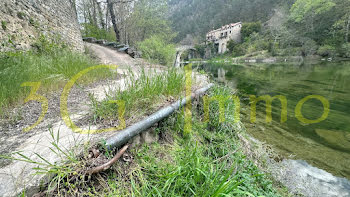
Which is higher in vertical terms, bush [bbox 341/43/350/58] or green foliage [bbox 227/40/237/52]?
green foliage [bbox 227/40/237/52]

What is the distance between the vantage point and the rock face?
12.7ft

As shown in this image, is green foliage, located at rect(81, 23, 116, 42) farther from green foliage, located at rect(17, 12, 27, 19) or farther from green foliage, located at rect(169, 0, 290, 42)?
green foliage, located at rect(169, 0, 290, 42)

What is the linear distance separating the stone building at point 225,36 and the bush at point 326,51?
30087mm

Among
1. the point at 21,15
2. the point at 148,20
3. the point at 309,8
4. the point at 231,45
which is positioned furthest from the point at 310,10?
the point at 21,15

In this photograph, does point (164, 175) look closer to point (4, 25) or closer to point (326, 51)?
point (4, 25)

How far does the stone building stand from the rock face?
56760 millimetres

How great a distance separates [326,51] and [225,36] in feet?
117

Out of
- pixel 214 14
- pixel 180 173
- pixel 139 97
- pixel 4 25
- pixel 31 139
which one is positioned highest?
pixel 214 14

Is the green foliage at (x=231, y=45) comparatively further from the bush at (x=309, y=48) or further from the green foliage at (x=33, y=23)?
the green foliage at (x=33, y=23)

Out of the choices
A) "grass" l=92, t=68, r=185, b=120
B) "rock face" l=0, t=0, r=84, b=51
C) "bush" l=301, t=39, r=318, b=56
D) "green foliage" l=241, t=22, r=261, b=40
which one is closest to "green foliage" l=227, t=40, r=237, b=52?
"green foliage" l=241, t=22, r=261, b=40

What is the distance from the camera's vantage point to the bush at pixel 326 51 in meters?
26.1

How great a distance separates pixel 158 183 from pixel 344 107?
22.2 ft

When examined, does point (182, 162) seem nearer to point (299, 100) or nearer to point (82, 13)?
point (299, 100)

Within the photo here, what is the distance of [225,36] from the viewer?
192 ft
